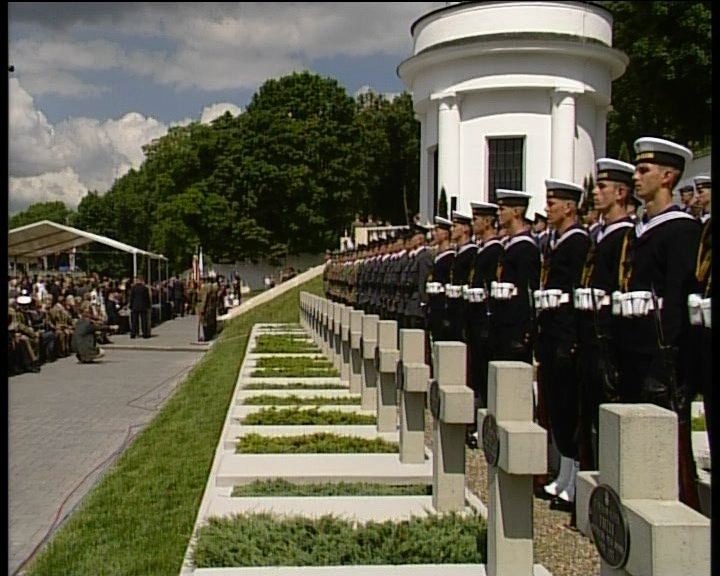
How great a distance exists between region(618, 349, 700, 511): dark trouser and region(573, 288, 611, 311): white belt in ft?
1.30

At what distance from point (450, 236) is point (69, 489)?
15.9 ft

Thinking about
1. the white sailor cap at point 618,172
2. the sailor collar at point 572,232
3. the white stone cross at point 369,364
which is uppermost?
the white sailor cap at point 618,172

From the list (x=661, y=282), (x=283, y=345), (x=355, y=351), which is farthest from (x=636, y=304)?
(x=283, y=345)

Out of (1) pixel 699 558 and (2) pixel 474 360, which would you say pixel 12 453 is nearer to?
(2) pixel 474 360

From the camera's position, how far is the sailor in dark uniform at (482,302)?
8656 mm

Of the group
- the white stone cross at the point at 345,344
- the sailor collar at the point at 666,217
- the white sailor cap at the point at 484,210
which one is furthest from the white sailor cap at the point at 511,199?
the white stone cross at the point at 345,344

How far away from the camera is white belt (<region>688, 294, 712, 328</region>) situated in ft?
16.9

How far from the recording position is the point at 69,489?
340 inches

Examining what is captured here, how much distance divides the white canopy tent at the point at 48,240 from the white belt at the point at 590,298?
22.8 metres

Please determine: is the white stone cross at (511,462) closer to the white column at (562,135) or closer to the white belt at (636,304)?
the white belt at (636,304)

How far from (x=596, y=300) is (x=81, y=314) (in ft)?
59.2

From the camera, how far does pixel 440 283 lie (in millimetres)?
11102

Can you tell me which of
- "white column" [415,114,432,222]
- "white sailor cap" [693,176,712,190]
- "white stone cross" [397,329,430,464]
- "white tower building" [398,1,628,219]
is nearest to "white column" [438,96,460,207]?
"white tower building" [398,1,628,219]

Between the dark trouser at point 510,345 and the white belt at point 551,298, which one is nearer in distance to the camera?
the white belt at point 551,298
